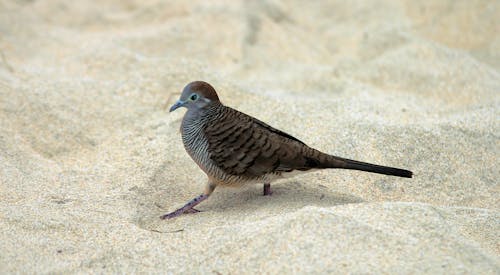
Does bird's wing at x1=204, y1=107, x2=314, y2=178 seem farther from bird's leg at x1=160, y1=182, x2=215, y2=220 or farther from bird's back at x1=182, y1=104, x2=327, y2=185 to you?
bird's leg at x1=160, y1=182, x2=215, y2=220

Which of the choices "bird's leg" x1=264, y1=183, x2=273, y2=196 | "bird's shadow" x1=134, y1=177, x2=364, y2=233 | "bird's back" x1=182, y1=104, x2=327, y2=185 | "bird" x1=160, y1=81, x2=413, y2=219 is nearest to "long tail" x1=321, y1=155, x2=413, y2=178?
"bird" x1=160, y1=81, x2=413, y2=219

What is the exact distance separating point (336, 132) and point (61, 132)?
228cm

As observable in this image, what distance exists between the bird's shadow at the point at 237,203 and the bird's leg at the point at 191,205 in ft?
0.11

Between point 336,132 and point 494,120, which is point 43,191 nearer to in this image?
point 336,132

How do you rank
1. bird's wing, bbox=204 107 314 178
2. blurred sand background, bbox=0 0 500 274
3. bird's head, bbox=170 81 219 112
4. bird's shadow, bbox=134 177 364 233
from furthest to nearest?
bird's head, bbox=170 81 219 112 < bird's wing, bbox=204 107 314 178 < bird's shadow, bbox=134 177 364 233 < blurred sand background, bbox=0 0 500 274

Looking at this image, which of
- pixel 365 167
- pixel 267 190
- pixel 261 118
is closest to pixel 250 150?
pixel 267 190

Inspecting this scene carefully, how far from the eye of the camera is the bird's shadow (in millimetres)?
3705

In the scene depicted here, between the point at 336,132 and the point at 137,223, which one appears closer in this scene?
the point at 137,223

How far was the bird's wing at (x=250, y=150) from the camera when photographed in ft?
12.5

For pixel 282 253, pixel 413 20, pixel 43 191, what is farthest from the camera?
pixel 413 20

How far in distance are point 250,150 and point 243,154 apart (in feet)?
0.19

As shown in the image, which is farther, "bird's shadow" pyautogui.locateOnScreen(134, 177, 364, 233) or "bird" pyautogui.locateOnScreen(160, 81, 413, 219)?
"bird" pyautogui.locateOnScreen(160, 81, 413, 219)

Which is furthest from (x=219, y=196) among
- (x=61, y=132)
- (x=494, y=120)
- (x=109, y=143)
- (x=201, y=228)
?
(x=494, y=120)

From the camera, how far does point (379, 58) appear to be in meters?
6.41
